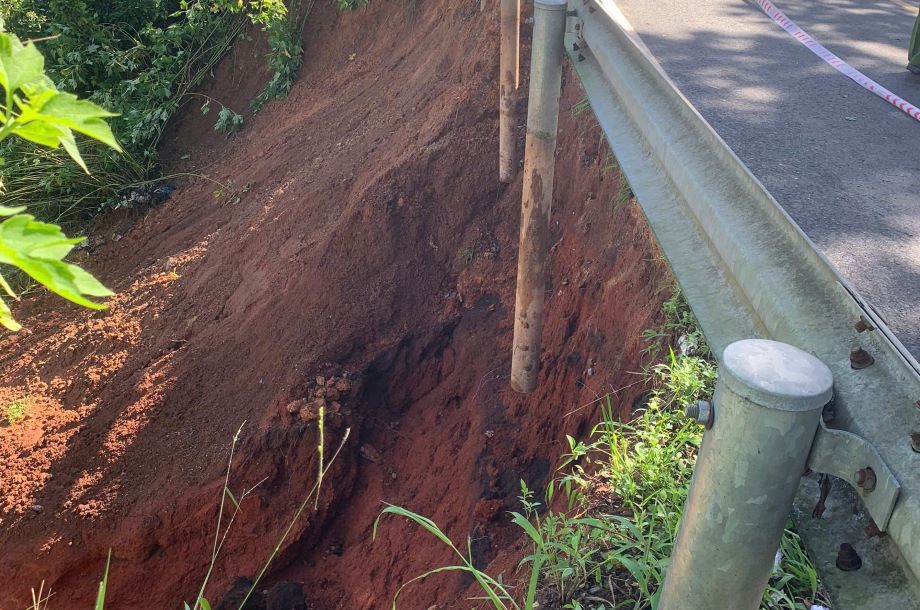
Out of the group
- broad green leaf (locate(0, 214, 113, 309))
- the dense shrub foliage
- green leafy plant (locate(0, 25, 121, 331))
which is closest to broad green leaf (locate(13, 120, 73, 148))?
green leafy plant (locate(0, 25, 121, 331))

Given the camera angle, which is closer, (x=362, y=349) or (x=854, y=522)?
(x=854, y=522)

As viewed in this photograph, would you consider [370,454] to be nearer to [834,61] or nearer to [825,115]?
[825,115]

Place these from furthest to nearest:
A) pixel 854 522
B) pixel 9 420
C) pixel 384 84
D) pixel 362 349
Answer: pixel 384 84, pixel 9 420, pixel 362 349, pixel 854 522

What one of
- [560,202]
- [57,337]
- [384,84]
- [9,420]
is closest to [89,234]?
[57,337]

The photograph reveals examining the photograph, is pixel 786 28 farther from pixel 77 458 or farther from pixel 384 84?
pixel 77 458

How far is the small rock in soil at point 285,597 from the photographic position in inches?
171

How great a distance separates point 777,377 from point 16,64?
1160mm

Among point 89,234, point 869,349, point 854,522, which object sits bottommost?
point 89,234

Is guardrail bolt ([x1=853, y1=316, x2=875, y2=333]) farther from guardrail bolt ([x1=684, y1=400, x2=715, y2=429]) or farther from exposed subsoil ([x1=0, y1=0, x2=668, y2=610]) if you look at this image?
exposed subsoil ([x1=0, y1=0, x2=668, y2=610])

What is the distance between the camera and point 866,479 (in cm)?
108

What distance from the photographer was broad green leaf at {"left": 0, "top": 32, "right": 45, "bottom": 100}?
99 centimetres

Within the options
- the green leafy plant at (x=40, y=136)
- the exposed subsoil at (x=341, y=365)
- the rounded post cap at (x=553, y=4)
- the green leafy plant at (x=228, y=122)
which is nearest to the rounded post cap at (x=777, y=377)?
the green leafy plant at (x=40, y=136)

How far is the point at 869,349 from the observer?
1.22 m

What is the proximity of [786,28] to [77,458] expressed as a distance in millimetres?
5835
